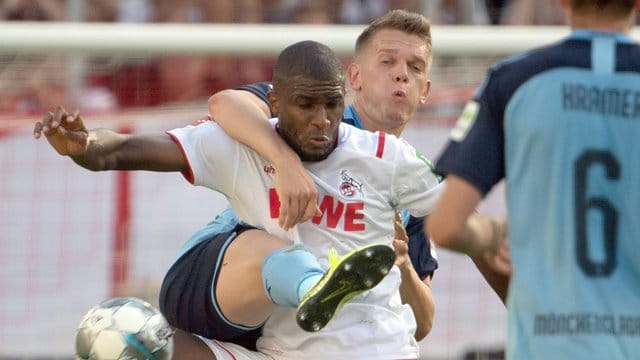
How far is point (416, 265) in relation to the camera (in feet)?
17.9

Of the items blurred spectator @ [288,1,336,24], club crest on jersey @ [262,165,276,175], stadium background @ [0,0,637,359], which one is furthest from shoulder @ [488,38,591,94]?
blurred spectator @ [288,1,336,24]

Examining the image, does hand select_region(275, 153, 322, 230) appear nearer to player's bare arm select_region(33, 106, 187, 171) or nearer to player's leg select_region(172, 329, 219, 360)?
player's bare arm select_region(33, 106, 187, 171)

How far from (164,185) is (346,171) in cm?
336

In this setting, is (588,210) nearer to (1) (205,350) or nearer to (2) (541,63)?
(2) (541,63)

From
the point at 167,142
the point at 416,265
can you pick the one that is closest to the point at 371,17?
the point at 416,265

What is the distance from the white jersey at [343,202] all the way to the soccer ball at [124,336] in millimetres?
368

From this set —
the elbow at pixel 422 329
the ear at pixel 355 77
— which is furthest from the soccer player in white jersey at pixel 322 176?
the ear at pixel 355 77

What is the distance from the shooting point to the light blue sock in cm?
439

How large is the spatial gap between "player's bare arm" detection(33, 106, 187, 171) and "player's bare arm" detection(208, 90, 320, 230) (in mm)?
209

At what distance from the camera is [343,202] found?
188 inches

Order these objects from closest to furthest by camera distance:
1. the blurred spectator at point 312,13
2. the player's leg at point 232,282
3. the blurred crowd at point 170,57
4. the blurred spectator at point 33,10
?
the player's leg at point 232,282, the blurred crowd at point 170,57, the blurred spectator at point 33,10, the blurred spectator at point 312,13

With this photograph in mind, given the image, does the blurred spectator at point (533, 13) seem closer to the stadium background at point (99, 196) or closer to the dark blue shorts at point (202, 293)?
the stadium background at point (99, 196)

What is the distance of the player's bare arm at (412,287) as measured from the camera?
490 cm

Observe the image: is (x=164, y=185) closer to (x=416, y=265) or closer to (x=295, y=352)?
(x=416, y=265)
